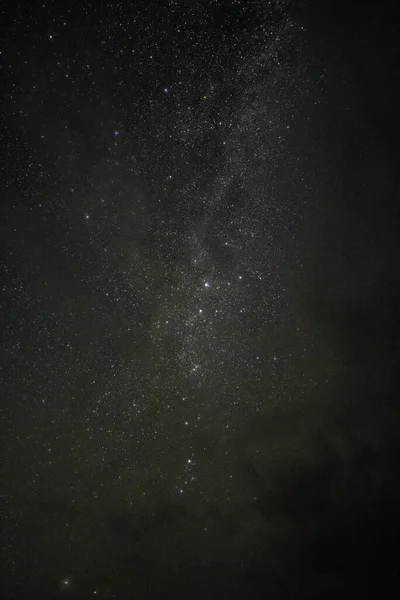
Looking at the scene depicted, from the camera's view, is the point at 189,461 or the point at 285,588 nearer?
the point at 189,461

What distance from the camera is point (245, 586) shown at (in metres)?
13.5

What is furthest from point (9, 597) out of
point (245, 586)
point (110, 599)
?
point (245, 586)

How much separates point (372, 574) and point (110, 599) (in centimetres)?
1203

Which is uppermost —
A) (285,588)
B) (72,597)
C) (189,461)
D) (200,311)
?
(200,311)

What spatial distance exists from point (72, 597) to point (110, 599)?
101 cm

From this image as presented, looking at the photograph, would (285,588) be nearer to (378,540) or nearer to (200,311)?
(378,540)

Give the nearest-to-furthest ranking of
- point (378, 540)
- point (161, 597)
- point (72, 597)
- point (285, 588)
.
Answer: point (72, 597) → point (161, 597) → point (285, 588) → point (378, 540)

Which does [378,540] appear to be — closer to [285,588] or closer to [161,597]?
[285,588]

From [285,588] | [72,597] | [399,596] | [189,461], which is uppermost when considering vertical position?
[189,461]

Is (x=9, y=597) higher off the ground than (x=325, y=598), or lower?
higher

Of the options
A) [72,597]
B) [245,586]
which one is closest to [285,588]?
[245,586]

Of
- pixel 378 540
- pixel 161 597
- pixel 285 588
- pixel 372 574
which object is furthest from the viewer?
pixel 372 574

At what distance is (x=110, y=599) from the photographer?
10383mm

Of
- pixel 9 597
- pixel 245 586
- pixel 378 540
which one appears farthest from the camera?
pixel 378 540
